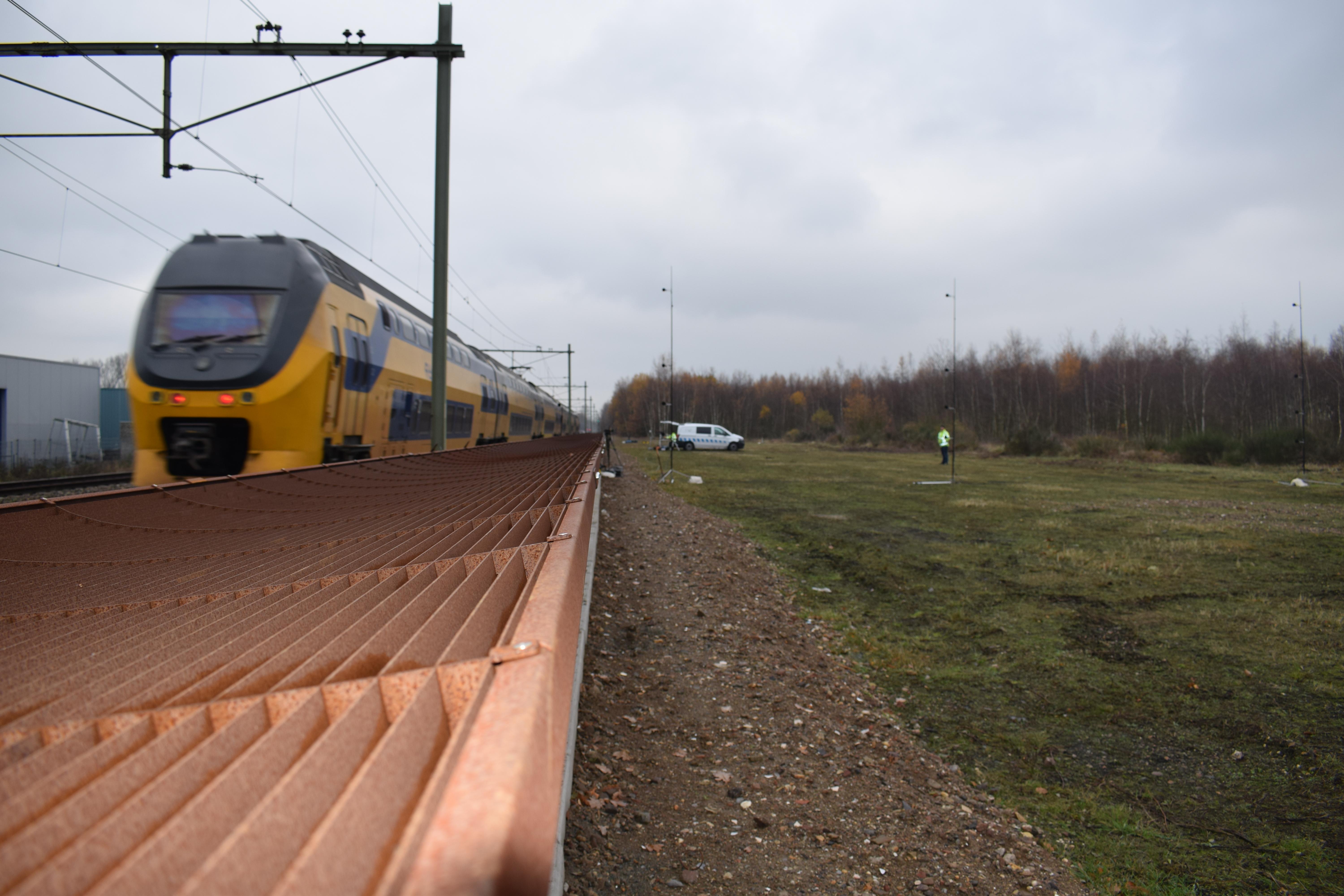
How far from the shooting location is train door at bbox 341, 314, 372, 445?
34.1 feet

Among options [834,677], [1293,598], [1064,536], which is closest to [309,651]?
[834,677]

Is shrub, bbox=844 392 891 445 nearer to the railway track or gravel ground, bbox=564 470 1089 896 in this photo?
the railway track

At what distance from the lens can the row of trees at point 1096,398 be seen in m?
46.6

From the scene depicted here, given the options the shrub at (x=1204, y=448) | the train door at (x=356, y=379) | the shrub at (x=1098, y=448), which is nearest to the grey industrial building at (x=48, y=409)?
the train door at (x=356, y=379)

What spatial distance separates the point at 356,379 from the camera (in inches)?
422

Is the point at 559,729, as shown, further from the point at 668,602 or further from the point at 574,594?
the point at 668,602

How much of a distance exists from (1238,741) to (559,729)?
4870mm

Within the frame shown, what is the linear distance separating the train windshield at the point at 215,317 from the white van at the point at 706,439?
35.4 metres

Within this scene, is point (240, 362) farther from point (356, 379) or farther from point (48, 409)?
point (48, 409)

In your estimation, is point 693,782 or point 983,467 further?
point 983,467

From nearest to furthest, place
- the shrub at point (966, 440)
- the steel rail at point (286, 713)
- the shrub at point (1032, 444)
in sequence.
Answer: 1. the steel rail at point (286, 713)
2. the shrub at point (1032, 444)
3. the shrub at point (966, 440)

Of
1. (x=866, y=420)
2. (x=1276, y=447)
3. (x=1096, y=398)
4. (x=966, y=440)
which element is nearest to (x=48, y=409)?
(x=966, y=440)

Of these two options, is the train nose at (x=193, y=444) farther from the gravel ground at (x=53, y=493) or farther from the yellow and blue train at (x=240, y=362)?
the gravel ground at (x=53, y=493)

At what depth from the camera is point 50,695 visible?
1521 millimetres
